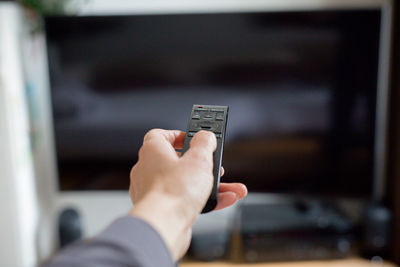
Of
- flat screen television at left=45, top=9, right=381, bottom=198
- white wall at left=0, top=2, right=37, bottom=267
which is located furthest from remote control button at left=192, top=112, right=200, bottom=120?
white wall at left=0, top=2, right=37, bottom=267

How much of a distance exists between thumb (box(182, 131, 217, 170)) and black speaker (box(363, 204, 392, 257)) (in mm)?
1288

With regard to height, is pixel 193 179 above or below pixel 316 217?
above

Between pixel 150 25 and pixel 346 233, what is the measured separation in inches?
45.0

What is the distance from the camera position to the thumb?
0.50m

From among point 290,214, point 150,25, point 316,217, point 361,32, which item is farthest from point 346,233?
point 150,25

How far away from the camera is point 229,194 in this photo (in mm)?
592

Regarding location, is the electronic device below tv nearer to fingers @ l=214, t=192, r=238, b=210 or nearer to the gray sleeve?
fingers @ l=214, t=192, r=238, b=210

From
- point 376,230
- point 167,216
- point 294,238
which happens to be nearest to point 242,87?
point 294,238

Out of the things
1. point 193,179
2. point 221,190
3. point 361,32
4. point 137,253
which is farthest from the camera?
point 361,32

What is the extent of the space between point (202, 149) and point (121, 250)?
0.70 ft

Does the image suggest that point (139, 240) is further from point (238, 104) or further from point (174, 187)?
point (238, 104)

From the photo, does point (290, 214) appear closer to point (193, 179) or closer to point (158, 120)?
point (158, 120)

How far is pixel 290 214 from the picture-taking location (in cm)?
168

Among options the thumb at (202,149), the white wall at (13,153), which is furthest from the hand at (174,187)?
the white wall at (13,153)
